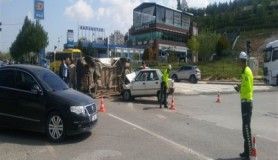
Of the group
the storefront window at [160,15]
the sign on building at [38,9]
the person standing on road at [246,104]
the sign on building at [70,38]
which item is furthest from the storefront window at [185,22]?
the person standing on road at [246,104]

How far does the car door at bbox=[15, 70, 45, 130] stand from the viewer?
10828 millimetres

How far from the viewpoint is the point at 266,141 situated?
1152cm

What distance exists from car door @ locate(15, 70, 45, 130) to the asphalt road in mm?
435

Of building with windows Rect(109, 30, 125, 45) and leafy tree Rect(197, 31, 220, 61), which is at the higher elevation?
building with windows Rect(109, 30, 125, 45)

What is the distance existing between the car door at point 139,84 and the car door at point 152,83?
169 mm

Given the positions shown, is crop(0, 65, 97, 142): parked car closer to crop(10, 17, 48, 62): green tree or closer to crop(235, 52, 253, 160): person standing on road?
crop(235, 52, 253, 160): person standing on road

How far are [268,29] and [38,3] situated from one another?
135514mm

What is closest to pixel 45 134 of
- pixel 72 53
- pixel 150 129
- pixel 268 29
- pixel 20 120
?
pixel 20 120

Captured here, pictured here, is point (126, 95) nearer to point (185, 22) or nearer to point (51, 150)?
point (51, 150)

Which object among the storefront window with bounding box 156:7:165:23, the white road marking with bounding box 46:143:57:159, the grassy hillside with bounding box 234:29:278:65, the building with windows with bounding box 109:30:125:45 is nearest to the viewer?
the white road marking with bounding box 46:143:57:159

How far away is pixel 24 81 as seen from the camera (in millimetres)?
11266

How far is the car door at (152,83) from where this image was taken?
2175 centimetres

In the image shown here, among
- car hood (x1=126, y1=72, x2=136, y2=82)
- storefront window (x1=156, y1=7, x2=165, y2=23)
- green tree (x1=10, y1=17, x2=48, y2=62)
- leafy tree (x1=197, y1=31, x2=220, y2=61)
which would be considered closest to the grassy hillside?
storefront window (x1=156, y1=7, x2=165, y2=23)

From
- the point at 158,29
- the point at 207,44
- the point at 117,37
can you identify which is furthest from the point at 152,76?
the point at 158,29
